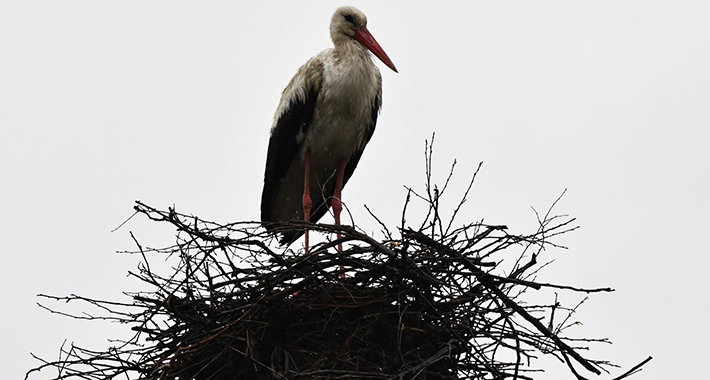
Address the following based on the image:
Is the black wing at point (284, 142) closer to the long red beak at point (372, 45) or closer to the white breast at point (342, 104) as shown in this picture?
the white breast at point (342, 104)

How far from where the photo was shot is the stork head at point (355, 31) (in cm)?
763

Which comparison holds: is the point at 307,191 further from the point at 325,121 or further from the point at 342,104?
the point at 342,104

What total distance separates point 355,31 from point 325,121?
0.85m

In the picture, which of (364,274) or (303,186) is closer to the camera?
(364,274)

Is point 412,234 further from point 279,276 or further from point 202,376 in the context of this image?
point 202,376

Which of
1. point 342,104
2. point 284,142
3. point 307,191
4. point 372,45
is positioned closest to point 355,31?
point 372,45

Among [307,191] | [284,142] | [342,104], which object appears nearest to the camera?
[342,104]

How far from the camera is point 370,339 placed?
5160 mm

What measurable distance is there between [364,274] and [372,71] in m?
2.52

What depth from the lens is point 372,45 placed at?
763 centimetres

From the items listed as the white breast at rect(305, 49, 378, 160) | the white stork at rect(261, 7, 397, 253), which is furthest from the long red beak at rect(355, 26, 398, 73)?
the white breast at rect(305, 49, 378, 160)

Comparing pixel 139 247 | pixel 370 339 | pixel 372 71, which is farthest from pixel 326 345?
pixel 372 71

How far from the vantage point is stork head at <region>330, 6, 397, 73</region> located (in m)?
7.63

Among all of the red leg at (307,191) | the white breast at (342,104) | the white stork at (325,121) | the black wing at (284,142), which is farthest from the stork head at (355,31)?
the red leg at (307,191)
